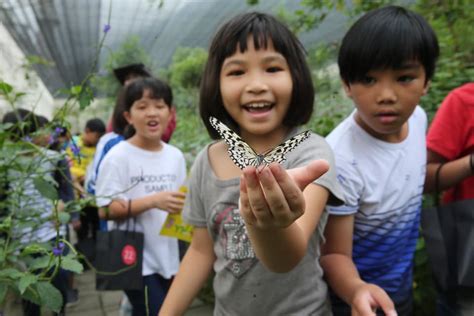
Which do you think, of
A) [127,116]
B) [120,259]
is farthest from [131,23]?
[120,259]

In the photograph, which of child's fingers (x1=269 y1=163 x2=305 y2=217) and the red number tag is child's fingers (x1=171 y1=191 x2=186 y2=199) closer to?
the red number tag

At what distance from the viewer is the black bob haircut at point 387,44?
1152 mm

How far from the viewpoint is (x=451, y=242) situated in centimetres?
121

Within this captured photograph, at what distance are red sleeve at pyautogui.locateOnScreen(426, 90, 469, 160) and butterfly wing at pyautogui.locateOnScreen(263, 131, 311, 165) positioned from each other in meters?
0.99

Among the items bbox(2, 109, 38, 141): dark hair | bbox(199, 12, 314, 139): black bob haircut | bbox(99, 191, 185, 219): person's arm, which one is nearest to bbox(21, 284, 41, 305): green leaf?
bbox(2, 109, 38, 141): dark hair

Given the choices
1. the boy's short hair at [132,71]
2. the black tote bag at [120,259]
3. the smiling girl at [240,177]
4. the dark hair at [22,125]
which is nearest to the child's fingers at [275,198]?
the smiling girl at [240,177]

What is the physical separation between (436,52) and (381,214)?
1.82ft

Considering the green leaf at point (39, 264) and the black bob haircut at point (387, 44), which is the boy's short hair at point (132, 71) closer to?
the black bob haircut at point (387, 44)

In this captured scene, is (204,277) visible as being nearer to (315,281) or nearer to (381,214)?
(315,281)

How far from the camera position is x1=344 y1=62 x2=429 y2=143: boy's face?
45.0 inches

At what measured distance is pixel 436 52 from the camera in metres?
1.23

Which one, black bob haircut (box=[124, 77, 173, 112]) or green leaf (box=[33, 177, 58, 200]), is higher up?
black bob haircut (box=[124, 77, 173, 112])

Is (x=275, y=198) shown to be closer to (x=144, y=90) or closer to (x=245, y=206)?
(x=245, y=206)

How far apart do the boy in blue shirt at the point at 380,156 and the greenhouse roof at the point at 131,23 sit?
2.75 feet
